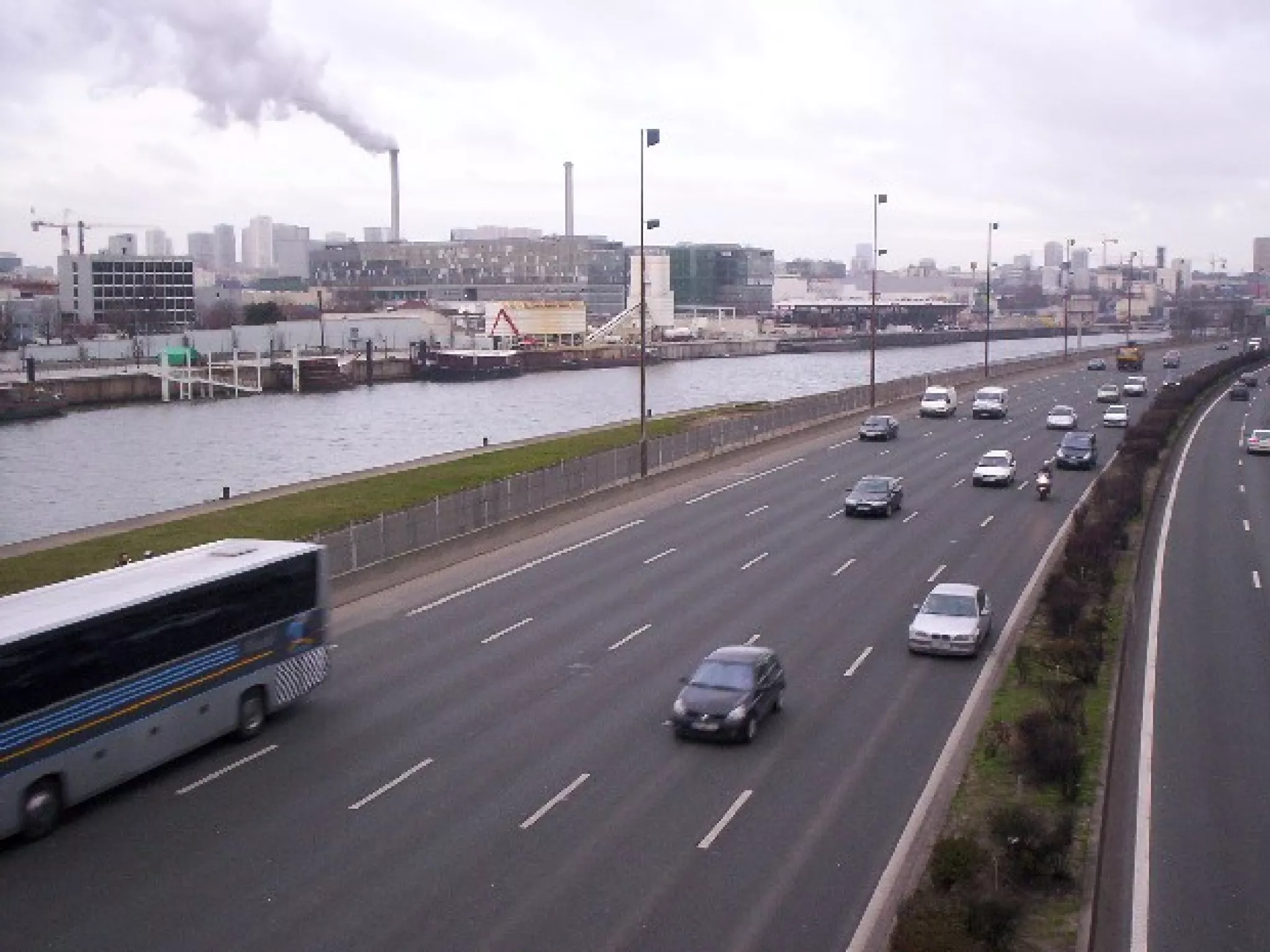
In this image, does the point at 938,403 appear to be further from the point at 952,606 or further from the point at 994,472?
the point at 952,606

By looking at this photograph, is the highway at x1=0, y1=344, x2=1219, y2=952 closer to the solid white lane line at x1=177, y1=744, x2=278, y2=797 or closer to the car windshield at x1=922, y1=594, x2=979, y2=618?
the solid white lane line at x1=177, y1=744, x2=278, y2=797

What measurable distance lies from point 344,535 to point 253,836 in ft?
40.8

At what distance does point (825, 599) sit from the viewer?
90.1 ft

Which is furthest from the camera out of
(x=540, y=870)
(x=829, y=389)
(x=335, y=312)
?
(x=335, y=312)

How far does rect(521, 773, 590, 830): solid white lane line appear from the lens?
605 inches

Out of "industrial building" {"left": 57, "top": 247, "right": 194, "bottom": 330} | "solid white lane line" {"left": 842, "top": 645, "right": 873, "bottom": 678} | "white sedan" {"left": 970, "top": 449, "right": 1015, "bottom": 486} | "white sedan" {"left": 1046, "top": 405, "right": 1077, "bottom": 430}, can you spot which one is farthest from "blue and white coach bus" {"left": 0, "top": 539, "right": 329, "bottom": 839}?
"industrial building" {"left": 57, "top": 247, "right": 194, "bottom": 330}

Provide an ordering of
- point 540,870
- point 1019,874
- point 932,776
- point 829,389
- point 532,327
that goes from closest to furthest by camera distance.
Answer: point 1019,874 → point 540,870 → point 932,776 → point 829,389 → point 532,327

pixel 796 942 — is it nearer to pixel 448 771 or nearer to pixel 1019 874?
→ pixel 1019 874

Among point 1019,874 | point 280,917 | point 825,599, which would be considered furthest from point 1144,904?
point 825,599

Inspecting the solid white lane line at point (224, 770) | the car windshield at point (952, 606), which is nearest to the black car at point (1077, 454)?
the car windshield at point (952, 606)

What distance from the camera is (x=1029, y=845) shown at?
13.2m

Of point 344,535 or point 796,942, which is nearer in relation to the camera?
point 796,942

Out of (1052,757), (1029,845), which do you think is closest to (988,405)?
(1052,757)

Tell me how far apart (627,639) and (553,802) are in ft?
26.8
